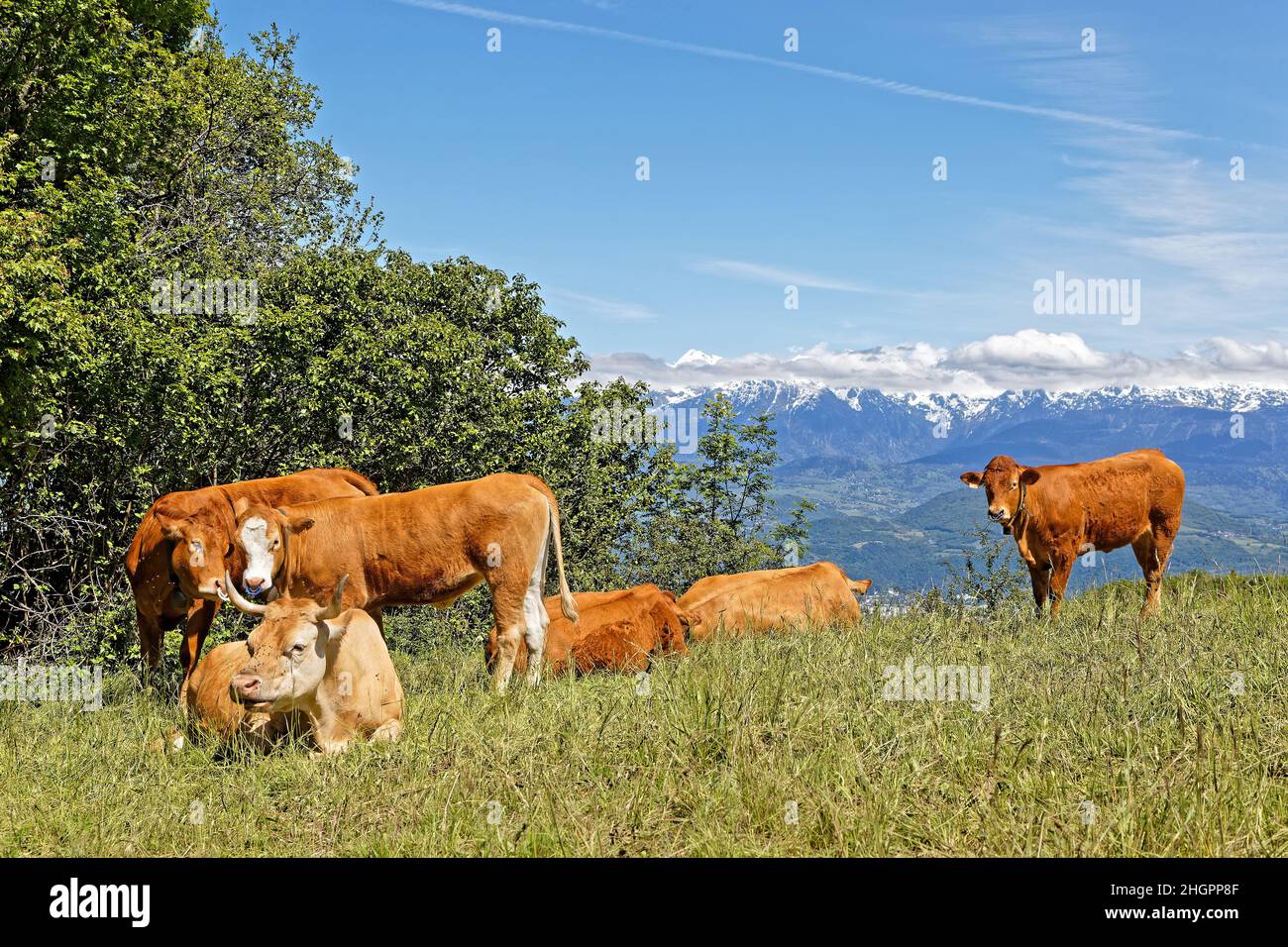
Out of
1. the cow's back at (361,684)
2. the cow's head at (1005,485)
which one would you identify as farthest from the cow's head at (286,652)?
the cow's head at (1005,485)

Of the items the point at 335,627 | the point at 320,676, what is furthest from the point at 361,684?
the point at 335,627

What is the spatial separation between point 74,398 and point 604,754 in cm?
1509

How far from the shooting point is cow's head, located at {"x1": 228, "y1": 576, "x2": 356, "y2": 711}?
21.8 ft

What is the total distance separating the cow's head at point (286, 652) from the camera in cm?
665

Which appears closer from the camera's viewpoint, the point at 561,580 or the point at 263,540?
the point at 263,540

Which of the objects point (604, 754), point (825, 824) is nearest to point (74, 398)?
point (604, 754)

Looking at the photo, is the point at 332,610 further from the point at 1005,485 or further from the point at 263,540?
the point at 1005,485

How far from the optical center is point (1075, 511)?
12.6 meters

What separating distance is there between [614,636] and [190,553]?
13.5 feet

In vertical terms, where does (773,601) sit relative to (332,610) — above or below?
below

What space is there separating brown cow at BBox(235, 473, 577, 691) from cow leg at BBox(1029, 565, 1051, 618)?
6502 millimetres

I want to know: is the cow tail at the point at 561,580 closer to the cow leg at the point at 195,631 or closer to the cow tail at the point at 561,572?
the cow tail at the point at 561,572

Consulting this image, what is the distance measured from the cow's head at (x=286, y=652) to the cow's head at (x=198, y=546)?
2.64 meters

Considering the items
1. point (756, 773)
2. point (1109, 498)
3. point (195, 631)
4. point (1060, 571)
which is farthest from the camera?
Result: point (1109, 498)
